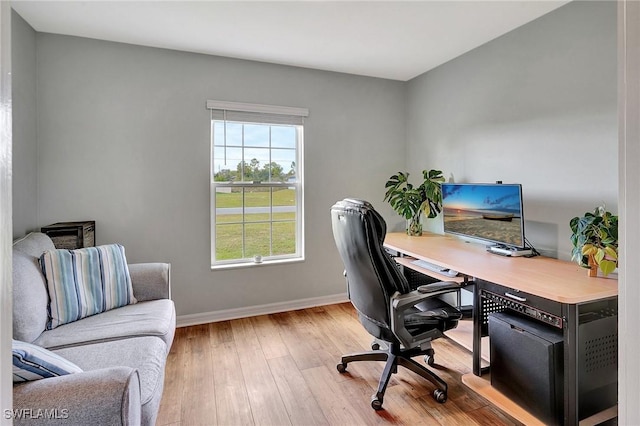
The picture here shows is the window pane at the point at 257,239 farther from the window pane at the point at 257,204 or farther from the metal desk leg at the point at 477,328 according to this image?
the metal desk leg at the point at 477,328

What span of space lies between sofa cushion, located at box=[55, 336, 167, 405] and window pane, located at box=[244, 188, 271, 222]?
66.6 inches

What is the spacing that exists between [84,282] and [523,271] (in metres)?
2.60

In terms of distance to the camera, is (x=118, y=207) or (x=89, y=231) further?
(x=118, y=207)

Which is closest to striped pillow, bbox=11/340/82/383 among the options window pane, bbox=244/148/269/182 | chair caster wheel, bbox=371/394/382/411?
chair caster wheel, bbox=371/394/382/411

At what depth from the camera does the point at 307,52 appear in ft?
9.64

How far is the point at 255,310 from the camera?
3.25m

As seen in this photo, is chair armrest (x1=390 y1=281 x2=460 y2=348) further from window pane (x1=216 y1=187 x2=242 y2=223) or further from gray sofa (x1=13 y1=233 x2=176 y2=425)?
window pane (x1=216 y1=187 x2=242 y2=223)

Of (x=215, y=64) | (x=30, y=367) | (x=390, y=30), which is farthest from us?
(x=215, y=64)

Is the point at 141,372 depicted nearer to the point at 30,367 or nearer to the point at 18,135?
the point at 30,367

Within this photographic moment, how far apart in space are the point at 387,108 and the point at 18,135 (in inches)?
128

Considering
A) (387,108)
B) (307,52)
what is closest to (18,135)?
(307,52)

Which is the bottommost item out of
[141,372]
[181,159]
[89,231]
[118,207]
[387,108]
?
[141,372]

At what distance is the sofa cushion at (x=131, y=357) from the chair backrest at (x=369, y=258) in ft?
3.64

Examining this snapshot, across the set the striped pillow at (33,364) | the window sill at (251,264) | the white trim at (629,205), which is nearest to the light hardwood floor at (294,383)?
the window sill at (251,264)
